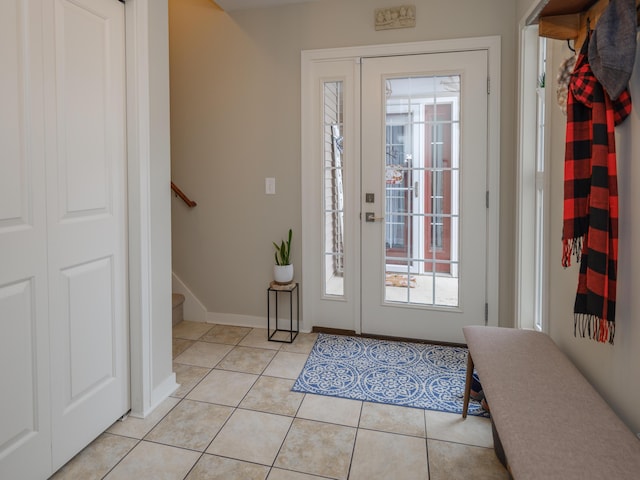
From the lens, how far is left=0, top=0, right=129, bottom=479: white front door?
4.64 ft

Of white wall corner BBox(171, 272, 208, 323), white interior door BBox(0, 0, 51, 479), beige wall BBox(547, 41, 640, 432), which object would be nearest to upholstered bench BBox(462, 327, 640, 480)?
beige wall BBox(547, 41, 640, 432)

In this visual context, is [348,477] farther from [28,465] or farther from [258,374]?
[28,465]

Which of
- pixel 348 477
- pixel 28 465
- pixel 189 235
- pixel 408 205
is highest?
pixel 408 205

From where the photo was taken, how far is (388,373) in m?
2.48

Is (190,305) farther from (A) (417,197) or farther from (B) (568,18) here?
(B) (568,18)

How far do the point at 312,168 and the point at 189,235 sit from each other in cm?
119

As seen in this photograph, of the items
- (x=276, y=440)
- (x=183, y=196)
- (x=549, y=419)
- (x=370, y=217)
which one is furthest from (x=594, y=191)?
(x=183, y=196)

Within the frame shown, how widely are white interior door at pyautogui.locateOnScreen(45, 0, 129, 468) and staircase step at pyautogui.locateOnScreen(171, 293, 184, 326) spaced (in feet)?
4.31

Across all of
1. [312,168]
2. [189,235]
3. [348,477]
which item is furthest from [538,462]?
[189,235]

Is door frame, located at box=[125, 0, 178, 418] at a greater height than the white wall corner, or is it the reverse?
door frame, located at box=[125, 0, 178, 418]

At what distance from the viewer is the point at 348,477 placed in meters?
1.60

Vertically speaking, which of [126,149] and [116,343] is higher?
[126,149]

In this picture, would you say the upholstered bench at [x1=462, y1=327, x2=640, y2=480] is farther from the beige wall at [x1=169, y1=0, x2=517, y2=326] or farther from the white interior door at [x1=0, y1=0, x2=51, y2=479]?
the white interior door at [x1=0, y1=0, x2=51, y2=479]

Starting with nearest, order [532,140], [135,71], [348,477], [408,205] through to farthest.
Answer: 1. [348,477]
2. [135,71]
3. [532,140]
4. [408,205]
